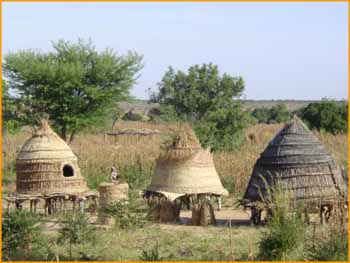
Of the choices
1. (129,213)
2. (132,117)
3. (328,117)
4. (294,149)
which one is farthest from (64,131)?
(132,117)

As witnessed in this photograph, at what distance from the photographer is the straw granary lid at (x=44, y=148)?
15.2 meters

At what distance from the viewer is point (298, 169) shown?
41.0 feet

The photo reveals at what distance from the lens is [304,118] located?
33.2 m

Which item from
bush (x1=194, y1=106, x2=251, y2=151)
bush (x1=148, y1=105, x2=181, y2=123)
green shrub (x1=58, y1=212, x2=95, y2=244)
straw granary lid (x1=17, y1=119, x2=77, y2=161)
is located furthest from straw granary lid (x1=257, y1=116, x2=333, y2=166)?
bush (x1=194, y1=106, x2=251, y2=151)

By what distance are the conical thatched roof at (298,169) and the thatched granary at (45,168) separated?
426 cm

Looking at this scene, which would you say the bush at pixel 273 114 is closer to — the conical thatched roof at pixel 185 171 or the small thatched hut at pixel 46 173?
the small thatched hut at pixel 46 173

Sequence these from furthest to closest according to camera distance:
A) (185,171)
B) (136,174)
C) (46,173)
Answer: (136,174), (46,173), (185,171)

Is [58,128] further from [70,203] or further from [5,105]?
[70,203]

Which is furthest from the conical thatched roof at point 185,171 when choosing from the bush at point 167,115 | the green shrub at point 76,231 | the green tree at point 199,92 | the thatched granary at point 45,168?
the green tree at point 199,92

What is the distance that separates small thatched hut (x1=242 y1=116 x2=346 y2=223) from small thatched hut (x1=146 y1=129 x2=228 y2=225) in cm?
114

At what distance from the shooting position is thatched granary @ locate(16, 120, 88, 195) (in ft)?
49.4

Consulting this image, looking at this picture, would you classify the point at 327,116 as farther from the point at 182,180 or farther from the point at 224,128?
the point at 182,180

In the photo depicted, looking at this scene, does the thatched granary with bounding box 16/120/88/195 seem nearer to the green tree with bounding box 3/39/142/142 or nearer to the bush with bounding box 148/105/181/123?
the bush with bounding box 148/105/181/123

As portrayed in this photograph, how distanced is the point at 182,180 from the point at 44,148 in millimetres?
3285
